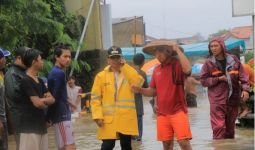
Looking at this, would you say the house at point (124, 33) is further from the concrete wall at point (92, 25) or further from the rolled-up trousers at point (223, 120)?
the rolled-up trousers at point (223, 120)

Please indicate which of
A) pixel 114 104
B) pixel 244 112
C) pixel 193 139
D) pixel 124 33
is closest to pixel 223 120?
pixel 114 104

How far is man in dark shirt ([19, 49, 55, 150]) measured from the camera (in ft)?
18.7

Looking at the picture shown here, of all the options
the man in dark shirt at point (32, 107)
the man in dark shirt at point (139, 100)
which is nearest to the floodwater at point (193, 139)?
the man in dark shirt at point (139, 100)

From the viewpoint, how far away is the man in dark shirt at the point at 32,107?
5711mm

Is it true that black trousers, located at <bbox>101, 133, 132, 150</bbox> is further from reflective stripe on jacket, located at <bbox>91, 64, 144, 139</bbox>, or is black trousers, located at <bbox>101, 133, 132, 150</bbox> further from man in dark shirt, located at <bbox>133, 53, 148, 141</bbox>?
man in dark shirt, located at <bbox>133, 53, 148, 141</bbox>

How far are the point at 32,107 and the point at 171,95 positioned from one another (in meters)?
1.58

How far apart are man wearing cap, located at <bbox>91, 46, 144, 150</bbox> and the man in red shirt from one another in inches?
17.3

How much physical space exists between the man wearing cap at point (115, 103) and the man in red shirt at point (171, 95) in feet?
1.44

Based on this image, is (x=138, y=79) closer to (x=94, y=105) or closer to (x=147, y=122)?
(x=94, y=105)

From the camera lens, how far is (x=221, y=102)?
24.1 ft

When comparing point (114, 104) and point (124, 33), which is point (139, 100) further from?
point (124, 33)

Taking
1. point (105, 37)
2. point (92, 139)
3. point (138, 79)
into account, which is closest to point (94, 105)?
point (138, 79)

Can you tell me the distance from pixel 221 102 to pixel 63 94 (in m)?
2.24

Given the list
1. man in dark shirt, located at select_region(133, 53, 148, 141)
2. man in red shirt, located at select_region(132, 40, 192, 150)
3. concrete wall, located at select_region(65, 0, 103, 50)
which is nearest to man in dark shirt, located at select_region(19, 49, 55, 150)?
man in red shirt, located at select_region(132, 40, 192, 150)
